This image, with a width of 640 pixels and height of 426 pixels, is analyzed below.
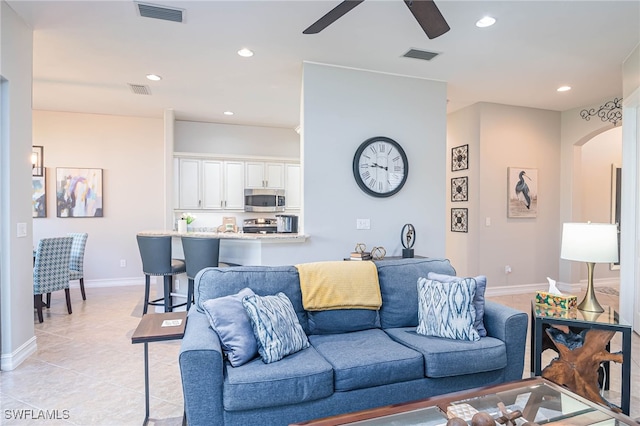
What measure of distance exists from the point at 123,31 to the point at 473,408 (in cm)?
380

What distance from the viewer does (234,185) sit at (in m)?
6.60

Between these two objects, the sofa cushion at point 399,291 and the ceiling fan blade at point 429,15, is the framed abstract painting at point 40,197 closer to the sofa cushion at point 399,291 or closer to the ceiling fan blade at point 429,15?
the sofa cushion at point 399,291

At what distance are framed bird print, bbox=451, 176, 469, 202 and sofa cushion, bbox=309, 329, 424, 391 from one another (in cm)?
397

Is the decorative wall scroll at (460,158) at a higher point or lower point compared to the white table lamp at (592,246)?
higher

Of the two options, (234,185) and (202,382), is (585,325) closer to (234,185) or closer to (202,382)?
(202,382)

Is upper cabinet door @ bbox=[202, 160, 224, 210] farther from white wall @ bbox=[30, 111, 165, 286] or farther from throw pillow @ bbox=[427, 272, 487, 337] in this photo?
throw pillow @ bbox=[427, 272, 487, 337]

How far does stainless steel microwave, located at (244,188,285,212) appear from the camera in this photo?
6.55m

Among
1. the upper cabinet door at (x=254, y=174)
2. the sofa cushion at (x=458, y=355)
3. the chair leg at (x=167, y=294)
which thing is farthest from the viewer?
the upper cabinet door at (x=254, y=174)

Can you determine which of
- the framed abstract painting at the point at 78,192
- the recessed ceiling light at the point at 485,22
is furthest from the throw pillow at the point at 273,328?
the framed abstract painting at the point at 78,192

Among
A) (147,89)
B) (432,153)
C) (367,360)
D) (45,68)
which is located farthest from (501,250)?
(45,68)

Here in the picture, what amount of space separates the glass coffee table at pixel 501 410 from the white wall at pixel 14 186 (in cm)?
290

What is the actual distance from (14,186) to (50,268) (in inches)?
64.6

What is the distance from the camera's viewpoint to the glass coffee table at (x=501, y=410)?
1.53m

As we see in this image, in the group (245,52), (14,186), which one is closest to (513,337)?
(245,52)
